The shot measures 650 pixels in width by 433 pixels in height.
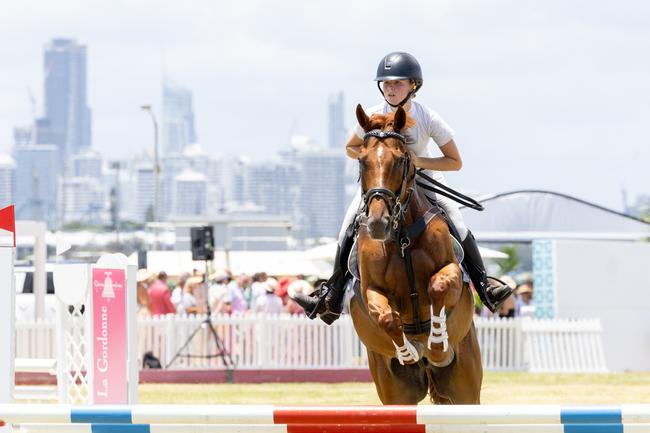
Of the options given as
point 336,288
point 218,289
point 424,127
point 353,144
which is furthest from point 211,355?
point 353,144

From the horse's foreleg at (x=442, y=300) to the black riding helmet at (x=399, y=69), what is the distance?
1184mm

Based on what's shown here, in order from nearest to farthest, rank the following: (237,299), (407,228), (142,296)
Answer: (407,228)
(142,296)
(237,299)

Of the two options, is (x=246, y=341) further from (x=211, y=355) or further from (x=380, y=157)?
(x=380, y=157)

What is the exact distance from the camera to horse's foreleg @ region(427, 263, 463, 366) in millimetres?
8477

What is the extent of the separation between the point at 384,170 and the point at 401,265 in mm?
659

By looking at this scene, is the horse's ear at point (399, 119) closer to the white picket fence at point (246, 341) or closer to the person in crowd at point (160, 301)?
the white picket fence at point (246, 341)

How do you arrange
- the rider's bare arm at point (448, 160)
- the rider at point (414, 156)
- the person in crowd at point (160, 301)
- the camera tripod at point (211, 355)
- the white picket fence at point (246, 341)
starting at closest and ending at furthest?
the rider at point (414, 156)
the rider's bare arm at point (448, 160)
the camera tripod at point (211, 355)
the white picket fence at point (246, 341)
the person in crowd at point (160, 301)

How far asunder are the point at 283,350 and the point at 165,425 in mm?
16146

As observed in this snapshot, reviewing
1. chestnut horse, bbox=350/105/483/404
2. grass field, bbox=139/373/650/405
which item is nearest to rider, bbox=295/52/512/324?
chestnut horse, bbox=350/105/483/404

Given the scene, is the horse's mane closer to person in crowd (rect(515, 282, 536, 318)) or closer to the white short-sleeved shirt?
the white short-sleeved shirt

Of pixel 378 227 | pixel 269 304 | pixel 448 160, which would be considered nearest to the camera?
pixel 378 227

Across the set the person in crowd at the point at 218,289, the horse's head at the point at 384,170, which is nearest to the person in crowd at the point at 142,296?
the person in crowd at the point at 218,289

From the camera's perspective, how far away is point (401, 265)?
8.66 meters

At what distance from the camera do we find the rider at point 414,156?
29.6 feet
